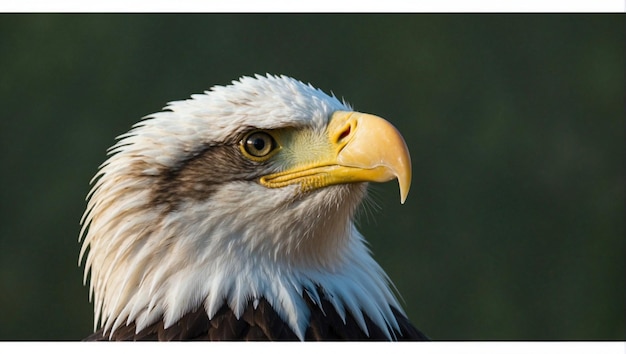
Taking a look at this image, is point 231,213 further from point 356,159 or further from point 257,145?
point 356,159

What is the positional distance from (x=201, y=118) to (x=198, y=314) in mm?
290

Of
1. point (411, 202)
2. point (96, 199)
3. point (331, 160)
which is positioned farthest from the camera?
point (411, 202)

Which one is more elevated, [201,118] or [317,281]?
[201,118]

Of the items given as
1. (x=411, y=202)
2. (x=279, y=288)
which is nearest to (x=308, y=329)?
(x=279, y=288)

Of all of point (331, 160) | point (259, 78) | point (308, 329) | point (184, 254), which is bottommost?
point (308, 329)

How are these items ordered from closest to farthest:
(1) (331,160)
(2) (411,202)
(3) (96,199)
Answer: (1) (331,160)
(3) (96,199)
(2) (411,202)

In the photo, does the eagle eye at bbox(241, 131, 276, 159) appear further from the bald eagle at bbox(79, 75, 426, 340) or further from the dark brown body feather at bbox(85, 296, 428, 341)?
the dark brown body feather at bbox(85, 296, 428, 341)

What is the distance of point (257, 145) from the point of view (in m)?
1.31

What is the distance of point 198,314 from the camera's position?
4.28ft

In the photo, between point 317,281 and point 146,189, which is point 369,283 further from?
point 146,189

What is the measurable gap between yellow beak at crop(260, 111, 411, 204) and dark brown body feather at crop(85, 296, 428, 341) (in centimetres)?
19

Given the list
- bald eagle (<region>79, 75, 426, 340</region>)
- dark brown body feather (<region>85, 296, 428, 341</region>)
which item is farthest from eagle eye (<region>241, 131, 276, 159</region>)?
dark brown body feather (<region>85, 296, 428, 341</region>)

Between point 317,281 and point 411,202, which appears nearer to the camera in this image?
point 317,281

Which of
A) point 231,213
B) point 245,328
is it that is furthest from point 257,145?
point 245,328
